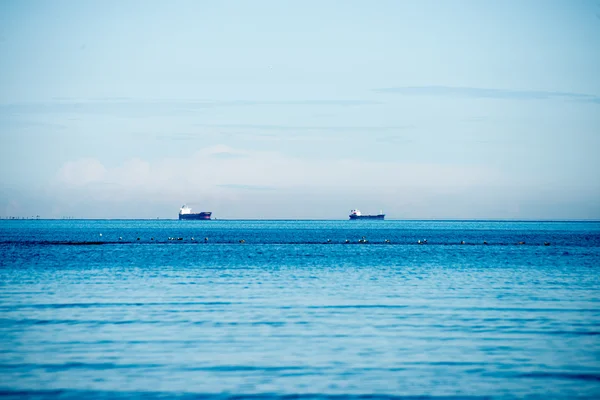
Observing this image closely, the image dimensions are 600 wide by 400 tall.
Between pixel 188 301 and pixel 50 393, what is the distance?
15782 mm

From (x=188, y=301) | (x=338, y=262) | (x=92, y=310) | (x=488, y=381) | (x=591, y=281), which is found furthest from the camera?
(x=338, y=262)

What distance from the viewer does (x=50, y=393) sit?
16.5 metres

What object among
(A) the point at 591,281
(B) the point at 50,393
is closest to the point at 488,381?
(B) the point at 50,393

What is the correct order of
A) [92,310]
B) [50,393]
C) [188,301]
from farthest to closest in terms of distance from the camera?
[188,301] < [92,310] < [50,393]

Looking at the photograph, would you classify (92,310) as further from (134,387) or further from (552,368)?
(552,368)

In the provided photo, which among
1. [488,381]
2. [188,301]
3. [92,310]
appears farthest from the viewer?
[188,301]

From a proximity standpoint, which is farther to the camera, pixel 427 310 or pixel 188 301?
pixel 188 301

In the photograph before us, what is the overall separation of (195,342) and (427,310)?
35.9 feet

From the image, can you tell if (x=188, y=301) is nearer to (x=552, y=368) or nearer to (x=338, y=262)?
(x=552, y=368)

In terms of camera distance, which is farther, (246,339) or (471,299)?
(471,299)

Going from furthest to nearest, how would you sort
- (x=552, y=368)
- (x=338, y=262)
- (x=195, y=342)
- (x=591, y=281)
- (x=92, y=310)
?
(x=338, y=262) < (x=591, y=281) < (x=92, y=310) < (x=195, y=342) < (x=552, y=368)

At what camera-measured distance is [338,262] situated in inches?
2403

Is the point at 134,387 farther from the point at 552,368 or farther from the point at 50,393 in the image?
the point at 552,368

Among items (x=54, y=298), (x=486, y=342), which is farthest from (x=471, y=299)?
(x=54, y=298)
